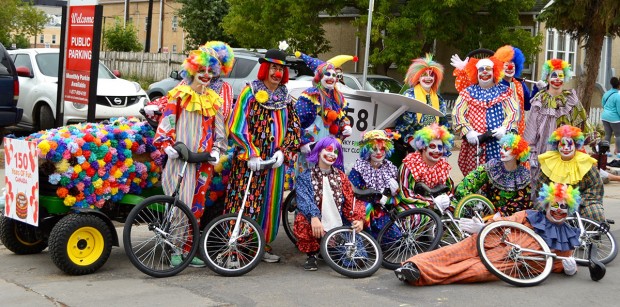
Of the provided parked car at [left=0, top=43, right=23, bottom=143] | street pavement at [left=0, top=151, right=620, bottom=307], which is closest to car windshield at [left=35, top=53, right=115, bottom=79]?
parked car at [left=0, top=43, right=23, bottom=143]

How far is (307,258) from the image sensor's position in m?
7.55

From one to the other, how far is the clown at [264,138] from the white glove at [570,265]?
97.7 inches

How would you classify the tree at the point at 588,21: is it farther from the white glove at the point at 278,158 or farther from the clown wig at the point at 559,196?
the white glove at the point at 278,158

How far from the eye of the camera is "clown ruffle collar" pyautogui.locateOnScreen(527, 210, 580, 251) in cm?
716

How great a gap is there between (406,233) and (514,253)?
108 centimetres

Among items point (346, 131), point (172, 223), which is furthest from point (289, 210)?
point (172, 223)

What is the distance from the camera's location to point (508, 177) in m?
8.27

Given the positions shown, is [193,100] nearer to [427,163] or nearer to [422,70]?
[427,163]

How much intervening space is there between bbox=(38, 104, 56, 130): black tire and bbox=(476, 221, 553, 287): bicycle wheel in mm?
9659

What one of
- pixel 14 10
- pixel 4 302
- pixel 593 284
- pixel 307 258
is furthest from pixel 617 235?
pixel 14 10

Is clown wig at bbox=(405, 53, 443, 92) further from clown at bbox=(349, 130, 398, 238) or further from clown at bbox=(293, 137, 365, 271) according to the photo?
Answer: clown at bbox=(293, 137, 365, 271)

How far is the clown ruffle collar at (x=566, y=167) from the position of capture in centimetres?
789

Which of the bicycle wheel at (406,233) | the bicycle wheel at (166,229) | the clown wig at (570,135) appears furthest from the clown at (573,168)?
the bicycle wheel at (166,229)

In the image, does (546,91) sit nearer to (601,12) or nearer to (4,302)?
(4,302)
